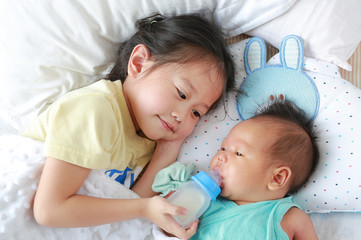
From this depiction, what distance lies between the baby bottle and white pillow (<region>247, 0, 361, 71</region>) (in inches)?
24.6

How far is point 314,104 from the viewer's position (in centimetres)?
126

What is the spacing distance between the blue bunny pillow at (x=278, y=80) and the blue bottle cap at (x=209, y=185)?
35cm

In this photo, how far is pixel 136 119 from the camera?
3.95 ft

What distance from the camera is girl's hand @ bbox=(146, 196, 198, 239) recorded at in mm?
994

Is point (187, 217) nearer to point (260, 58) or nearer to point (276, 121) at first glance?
point (276, 121)

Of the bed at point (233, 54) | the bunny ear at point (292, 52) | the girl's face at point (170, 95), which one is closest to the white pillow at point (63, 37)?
the bed at point (233, 54)

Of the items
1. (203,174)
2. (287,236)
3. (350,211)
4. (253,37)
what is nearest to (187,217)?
(203,174)

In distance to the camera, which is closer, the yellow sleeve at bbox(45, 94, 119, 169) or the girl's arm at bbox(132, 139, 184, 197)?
the yellow sleeve at bbox(45, 94, 119, 169)

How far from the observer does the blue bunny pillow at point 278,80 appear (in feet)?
4.20

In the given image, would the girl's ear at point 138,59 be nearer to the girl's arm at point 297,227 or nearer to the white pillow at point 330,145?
the white pillow at point 330,145

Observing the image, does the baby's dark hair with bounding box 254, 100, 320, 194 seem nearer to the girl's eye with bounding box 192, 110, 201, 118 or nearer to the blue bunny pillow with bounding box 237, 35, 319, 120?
the blue bunny pillow with bounding box 237, 35, 319, 120

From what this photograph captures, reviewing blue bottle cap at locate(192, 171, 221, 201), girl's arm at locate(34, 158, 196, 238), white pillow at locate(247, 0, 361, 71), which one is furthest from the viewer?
white pillow at locate(247, 0, 361, 71)

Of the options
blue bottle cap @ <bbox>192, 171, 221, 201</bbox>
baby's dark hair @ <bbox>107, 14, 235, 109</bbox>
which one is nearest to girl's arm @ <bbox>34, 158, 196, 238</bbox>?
blue bottle cap @ <bbox>192, 171, 221, 201</bbox>

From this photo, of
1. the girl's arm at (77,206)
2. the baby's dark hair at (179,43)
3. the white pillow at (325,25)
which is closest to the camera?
the girl's arm at (77,206)
